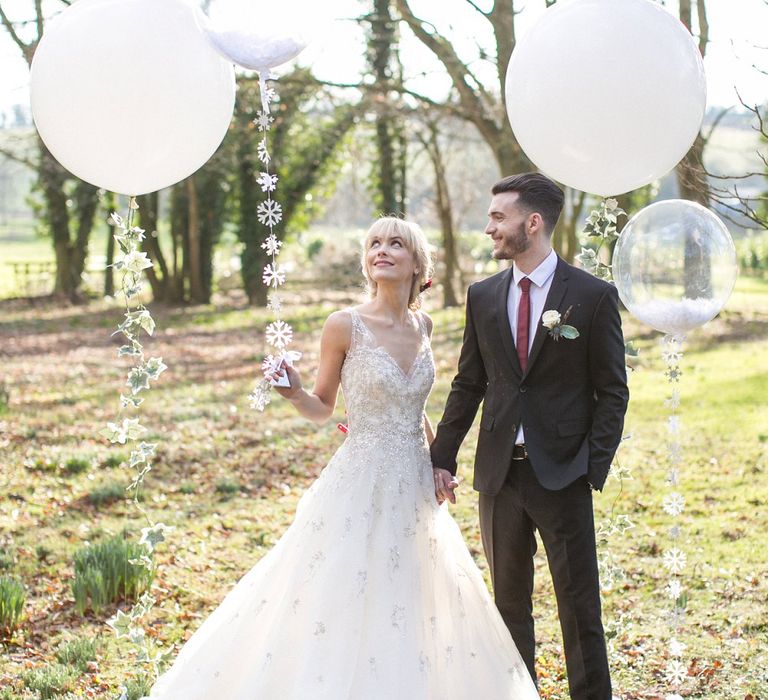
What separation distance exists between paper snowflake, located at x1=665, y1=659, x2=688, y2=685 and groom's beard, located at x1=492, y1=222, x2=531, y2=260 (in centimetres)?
194

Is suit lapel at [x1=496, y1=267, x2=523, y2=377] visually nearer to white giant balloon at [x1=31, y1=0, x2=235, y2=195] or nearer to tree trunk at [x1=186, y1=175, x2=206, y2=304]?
white giant balloon at [x1=31, y1=0, x2=235, y2=195]

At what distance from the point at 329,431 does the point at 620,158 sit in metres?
6.80

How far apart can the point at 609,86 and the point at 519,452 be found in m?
1.40

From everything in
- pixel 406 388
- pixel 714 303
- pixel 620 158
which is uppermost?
pixel 620 158

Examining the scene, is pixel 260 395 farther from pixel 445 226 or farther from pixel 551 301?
pixel 445 226

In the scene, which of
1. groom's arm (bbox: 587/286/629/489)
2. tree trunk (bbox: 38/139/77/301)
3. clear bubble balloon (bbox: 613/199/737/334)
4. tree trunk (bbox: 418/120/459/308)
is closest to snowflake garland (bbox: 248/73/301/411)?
groom's arm (bbox: 587/286/629/489)

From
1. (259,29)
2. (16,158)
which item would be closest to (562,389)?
(259,29)

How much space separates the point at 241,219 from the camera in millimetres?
23531

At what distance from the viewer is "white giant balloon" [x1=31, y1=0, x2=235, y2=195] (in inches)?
133

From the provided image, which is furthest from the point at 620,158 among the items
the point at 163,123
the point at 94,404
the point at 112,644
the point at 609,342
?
the point at 94,404

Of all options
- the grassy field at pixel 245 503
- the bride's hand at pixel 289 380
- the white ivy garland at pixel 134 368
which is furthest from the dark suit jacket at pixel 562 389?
the white ivy garland at pixel 134 368

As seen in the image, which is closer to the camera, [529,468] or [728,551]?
[529,468]

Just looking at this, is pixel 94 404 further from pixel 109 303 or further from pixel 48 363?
pixel 109 303

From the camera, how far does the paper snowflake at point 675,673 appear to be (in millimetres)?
4021
